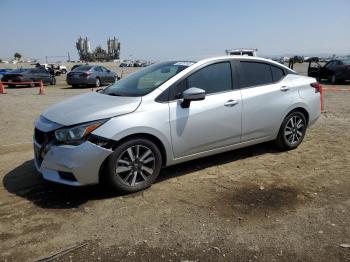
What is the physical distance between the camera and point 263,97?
572 centimetres

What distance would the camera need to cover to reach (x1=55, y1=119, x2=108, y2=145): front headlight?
14.1 ft

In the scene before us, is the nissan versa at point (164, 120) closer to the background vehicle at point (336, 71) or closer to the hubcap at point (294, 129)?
the hubcap at point (294, 129)

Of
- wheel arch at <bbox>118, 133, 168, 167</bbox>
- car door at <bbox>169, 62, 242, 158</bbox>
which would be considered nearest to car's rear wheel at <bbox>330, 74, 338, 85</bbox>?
car door at <bbox>169, 62, 242, 158</bbox>

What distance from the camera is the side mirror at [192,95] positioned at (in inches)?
188

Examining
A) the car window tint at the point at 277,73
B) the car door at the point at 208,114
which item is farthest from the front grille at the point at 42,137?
the car window tint at the point at 277,73

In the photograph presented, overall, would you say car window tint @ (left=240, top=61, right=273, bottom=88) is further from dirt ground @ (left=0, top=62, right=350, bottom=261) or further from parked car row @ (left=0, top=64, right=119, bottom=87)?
parked car row @ (left=0, top=64, right=119, bottom=87)

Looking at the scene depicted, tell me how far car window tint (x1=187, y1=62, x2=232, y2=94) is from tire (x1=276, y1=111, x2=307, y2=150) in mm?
1362

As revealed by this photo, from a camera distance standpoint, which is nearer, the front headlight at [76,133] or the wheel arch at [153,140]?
the front headlight at [76,133]

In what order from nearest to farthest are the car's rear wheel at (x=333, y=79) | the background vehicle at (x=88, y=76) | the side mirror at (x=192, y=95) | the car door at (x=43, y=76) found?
the side mirror at (x=192, y=95) < the car's rear wheel at (x=333, y=79) < the background vehicle at (x=88, y=76) < the car door at (x=43, y=76)

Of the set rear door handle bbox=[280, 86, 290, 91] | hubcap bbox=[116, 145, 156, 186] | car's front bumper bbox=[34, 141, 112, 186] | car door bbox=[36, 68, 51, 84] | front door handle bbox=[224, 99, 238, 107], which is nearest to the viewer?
car's front bumper bbox=[34, 141, 112, 186]

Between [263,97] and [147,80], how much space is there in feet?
5.80

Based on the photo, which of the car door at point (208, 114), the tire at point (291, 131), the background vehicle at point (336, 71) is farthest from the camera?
the background vehicle at point (336, 71)

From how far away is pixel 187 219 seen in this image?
399 centimetres

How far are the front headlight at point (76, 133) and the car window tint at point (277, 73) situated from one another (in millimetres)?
3108
